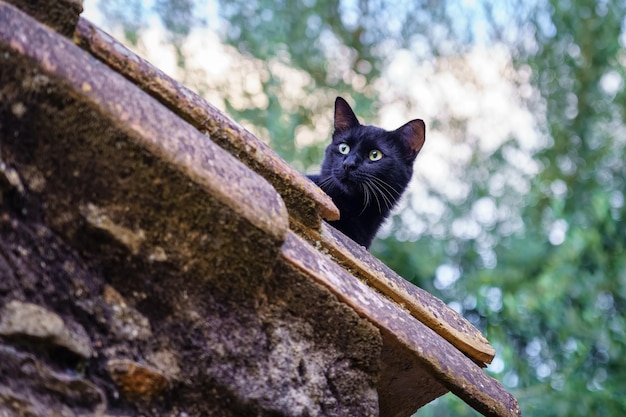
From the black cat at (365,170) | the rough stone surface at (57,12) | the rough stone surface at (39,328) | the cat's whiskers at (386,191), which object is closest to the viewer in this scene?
the rough stone surface at (39,328)

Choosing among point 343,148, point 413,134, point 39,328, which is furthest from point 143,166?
point 413,134

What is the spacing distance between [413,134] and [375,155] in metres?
0.34

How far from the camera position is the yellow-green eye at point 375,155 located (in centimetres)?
371

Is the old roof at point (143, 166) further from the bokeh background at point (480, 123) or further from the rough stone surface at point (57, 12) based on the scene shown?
the bokeh background at point (480, 123)

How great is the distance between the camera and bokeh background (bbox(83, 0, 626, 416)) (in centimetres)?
555

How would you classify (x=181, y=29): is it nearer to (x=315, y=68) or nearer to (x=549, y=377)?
(x=315, y=68)

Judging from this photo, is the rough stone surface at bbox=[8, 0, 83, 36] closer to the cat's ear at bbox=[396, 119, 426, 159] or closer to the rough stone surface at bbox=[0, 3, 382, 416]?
the rough stone surface at bbox=[0, 3, 382, 416]

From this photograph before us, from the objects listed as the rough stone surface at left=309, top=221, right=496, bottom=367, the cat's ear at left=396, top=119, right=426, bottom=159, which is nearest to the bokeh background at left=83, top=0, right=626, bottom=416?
the cat's ear at left=396, top=119, right=426, bottom=159

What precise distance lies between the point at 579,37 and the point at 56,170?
8.04 metres

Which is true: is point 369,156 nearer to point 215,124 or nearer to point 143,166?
point 215,124

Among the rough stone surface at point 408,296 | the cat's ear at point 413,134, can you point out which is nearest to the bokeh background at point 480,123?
the cat's ear at point 413,134

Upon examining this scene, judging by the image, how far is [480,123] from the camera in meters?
7.99

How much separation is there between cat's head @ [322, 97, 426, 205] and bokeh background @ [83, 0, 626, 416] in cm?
177

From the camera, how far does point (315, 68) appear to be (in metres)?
7.82
